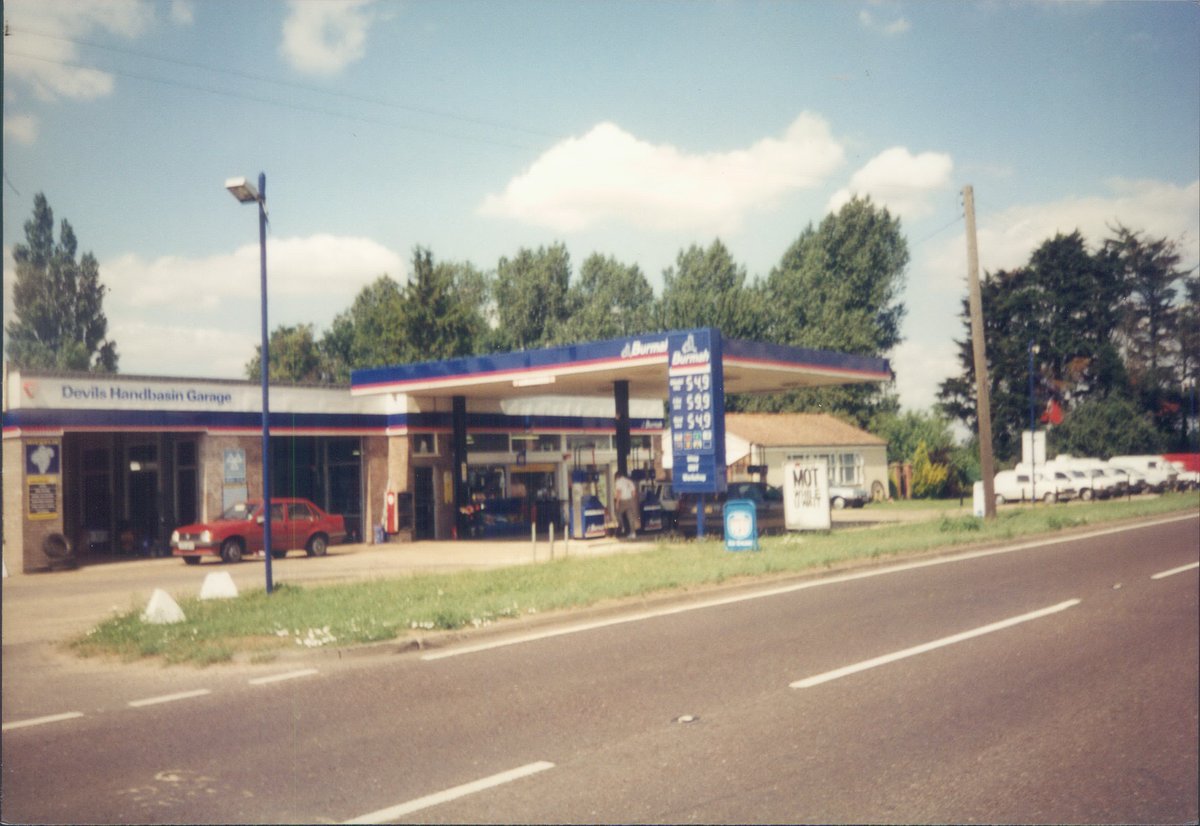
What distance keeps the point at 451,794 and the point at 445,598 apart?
28.1 feet

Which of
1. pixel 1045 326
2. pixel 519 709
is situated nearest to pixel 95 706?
pixel 519 709

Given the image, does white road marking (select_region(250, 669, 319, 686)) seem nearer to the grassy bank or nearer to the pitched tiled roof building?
the grassy bank

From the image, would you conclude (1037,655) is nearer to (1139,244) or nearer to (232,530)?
(1139,244)

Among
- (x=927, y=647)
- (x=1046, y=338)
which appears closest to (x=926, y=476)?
(x=1046, y=338)

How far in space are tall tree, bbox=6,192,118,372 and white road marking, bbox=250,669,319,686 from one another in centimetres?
386

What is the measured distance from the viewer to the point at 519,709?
7.71 meters

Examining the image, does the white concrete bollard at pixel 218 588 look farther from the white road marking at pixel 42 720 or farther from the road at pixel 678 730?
the white road marking at pixel 42 720

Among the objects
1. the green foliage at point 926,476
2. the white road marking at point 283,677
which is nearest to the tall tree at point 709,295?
the green foliage at point 926,476

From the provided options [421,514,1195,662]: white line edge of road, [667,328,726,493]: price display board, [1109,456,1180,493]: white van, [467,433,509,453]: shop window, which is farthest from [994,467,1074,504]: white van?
[667,328,726,493]: price display board

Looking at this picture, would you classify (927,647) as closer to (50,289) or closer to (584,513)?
(50,289)

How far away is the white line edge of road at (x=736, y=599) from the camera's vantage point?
10961 millimetres

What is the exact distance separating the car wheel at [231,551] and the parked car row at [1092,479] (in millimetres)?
33565

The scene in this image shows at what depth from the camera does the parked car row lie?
4469 cm

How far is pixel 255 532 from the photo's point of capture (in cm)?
2492
